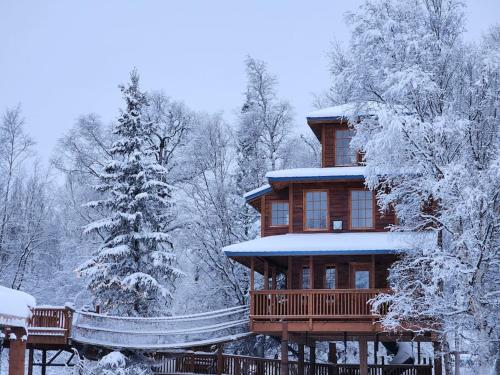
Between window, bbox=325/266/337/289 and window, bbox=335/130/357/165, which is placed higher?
window, bbox=335/130/357/165

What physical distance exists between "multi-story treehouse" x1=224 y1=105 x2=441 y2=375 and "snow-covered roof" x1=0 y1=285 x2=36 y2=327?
15.7 meters

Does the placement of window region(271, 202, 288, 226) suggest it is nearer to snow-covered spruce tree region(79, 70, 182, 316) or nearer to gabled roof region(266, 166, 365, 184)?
gabled roof region(266, 166, 365, 184)

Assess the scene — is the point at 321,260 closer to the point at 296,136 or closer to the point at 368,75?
the point at 368,75

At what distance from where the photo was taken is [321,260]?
95.2 feet

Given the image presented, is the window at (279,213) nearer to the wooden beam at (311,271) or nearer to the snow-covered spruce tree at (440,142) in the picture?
the wooden beam at (311,271)

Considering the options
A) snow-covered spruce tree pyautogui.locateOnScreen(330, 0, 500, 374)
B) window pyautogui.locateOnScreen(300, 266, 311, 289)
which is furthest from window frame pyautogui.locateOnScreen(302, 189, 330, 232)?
snow-covered spruce tree pyautogui.locateOnScreen(330, 0, 500, 374)

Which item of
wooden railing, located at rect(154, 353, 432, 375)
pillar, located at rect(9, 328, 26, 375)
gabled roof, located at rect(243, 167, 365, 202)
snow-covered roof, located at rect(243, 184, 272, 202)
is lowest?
wooden railing, located at rect(154, 353, 432, 375)

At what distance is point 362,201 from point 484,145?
8.26m

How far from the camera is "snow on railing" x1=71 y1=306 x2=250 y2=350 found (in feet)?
91.6

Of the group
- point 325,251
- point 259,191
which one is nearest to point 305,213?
point 259,191

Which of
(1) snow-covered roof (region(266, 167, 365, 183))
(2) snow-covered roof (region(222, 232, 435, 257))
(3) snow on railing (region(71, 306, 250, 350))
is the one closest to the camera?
(2) snow-covered roof (region(222, 232, 435, 257))

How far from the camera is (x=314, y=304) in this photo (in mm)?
26812

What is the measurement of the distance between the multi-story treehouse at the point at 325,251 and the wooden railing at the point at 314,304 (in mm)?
33

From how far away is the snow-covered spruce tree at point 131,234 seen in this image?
30391 mm
